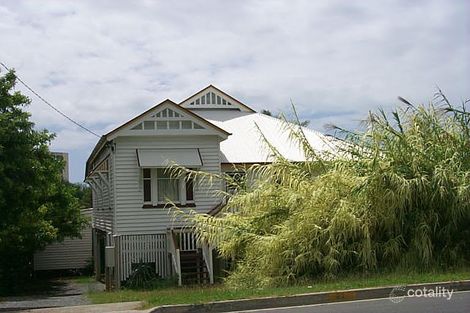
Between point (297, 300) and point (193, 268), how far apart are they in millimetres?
11794

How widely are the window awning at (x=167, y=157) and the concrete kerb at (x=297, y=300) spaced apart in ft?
41.7

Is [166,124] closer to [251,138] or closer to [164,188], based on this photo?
[164,188]

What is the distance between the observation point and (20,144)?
64.1 ft

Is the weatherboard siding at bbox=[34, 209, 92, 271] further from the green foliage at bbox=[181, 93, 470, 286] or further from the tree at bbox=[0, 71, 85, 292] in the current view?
the green foliage at bbox=[181, 93, 470, 286]

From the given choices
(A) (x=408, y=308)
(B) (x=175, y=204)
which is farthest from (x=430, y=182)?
(B) (x=175, y=204)

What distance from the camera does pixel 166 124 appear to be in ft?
81.5

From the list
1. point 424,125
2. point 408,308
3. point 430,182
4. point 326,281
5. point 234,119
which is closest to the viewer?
point 408,308

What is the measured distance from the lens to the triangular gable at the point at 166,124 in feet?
80.0

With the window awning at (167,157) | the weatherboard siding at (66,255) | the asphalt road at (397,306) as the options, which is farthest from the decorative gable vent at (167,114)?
the weatherboard siding at (66,255)

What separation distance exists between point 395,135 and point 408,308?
830cm

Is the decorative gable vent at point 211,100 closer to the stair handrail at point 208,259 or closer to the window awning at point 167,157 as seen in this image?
the window awning at point 167,157

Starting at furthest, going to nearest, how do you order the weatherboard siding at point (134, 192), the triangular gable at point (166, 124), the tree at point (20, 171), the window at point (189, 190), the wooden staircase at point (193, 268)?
1. the window at point (189, 190)
2. the weatherboard siding at point (134, 192)
3. the triangular gable at point (166, 124)
4. the wooden staircase at point (193, 268)
5. the tree at point (20, 171)

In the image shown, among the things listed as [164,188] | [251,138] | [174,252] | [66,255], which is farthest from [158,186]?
[66,255]

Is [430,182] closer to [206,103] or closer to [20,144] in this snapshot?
[20,144]
